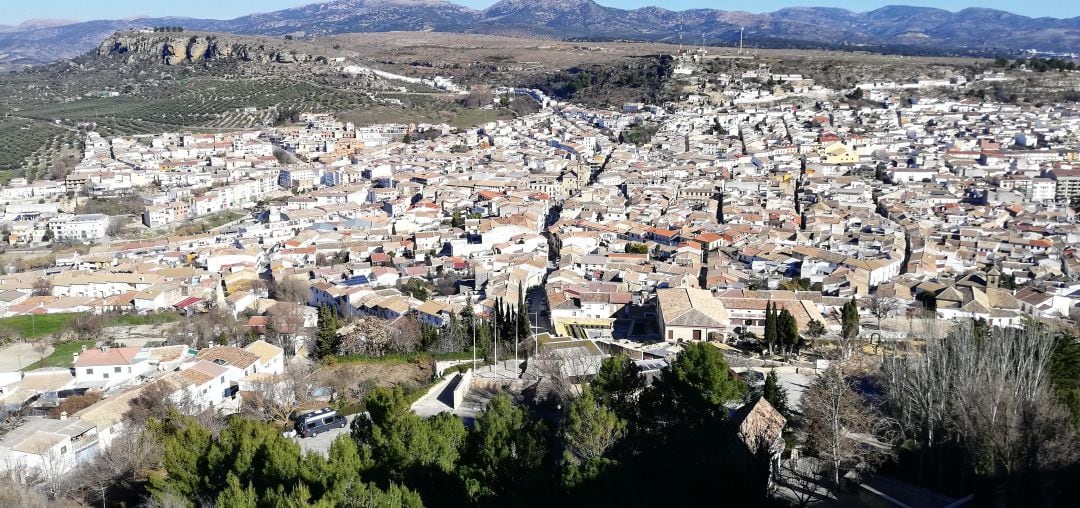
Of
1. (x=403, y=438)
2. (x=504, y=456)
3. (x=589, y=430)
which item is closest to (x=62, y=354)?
(x=403, y=438)

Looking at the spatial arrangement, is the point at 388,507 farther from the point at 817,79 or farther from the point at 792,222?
the point at 817,79

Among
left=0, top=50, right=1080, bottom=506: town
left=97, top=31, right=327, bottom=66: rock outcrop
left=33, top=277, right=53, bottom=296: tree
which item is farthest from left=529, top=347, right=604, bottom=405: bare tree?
left=97, top=31, right=327, bottom=66: rock outcrop

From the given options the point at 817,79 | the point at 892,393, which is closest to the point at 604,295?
the point at 892,393

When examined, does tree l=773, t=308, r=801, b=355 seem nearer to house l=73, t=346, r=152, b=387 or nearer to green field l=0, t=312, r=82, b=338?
house l=73, t=346, r=152, b=387

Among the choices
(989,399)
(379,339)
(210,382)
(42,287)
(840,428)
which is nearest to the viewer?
(989,399)

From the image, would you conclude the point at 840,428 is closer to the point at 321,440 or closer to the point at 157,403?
the point at 321,440

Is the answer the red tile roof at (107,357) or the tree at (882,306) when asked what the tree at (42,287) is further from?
the tree at (882,306)
